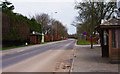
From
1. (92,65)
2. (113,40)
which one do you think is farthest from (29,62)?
(113,40)

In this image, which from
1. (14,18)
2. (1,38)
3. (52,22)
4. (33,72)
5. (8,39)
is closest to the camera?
(33,72)

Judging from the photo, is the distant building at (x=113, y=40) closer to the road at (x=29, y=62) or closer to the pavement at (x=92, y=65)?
the pavement at (x=92, y=65)

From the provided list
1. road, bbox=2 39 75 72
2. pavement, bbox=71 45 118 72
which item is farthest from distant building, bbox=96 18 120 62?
road, bbox=2 39 75 72

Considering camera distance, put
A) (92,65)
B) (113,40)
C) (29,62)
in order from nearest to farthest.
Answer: (92,65), (113,40), (29,62)

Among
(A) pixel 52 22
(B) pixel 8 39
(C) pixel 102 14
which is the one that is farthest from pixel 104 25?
(A) pixel 52 22

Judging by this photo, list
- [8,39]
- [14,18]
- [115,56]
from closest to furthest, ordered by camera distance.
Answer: [115,56] < [8,39] < [14,18]

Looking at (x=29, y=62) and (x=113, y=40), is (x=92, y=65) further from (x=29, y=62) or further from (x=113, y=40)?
(x=29, y=62)

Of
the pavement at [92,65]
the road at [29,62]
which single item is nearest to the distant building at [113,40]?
the pavement at [92,65]

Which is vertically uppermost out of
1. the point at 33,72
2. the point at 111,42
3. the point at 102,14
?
the point at 102,14

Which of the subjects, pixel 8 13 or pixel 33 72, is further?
pixel 8 13

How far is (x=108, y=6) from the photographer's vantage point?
52.6 m

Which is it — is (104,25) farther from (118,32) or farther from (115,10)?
(115,10)

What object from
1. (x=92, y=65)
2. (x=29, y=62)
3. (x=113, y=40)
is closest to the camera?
(x=92, y=65)

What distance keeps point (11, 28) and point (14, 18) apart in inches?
147
